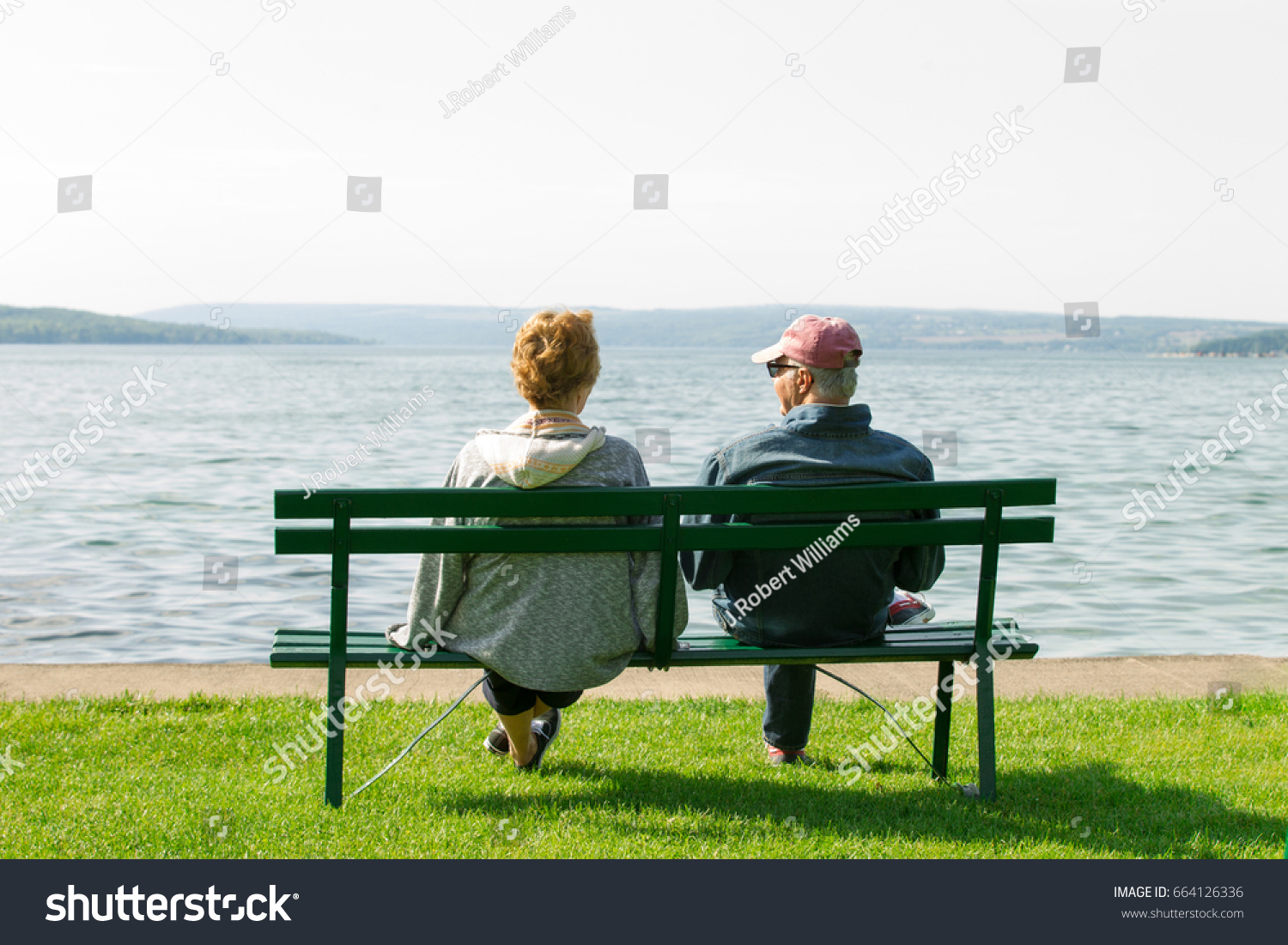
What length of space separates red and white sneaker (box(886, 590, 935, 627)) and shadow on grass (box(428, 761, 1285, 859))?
1.87ft

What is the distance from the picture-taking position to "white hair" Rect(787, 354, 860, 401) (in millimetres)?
4012

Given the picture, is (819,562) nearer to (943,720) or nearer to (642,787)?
(943,720)

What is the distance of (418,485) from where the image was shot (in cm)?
1465

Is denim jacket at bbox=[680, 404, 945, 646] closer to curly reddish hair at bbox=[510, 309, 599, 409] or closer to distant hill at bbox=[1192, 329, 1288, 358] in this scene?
curly reddish hair at bbox=[510, 309, 599, 409]

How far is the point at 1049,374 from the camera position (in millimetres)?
59969

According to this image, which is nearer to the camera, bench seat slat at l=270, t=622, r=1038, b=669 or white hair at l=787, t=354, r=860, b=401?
bench seat slat at l=270, t=622, r=1038, b=669

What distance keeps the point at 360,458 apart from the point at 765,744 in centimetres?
1580

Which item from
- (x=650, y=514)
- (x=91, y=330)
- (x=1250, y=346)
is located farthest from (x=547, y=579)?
(x=91, y=330)

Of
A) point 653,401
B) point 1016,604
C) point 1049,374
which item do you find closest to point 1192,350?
point 1049,374

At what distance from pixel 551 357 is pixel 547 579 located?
0.67 meters

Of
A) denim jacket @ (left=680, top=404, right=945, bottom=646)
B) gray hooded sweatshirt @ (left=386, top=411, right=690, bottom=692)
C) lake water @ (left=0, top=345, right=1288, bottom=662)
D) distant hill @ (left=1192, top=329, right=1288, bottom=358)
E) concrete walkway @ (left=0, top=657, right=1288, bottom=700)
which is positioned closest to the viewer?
gray hooded sweatshirt @ (left=386, top=411, right=690, bottom=692)

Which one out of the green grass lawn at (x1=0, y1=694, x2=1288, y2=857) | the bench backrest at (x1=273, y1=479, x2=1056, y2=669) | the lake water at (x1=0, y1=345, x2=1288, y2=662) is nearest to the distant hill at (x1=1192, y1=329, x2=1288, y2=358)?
the lake water at (x1=0, y1=345, x2=1288, y2=662)
